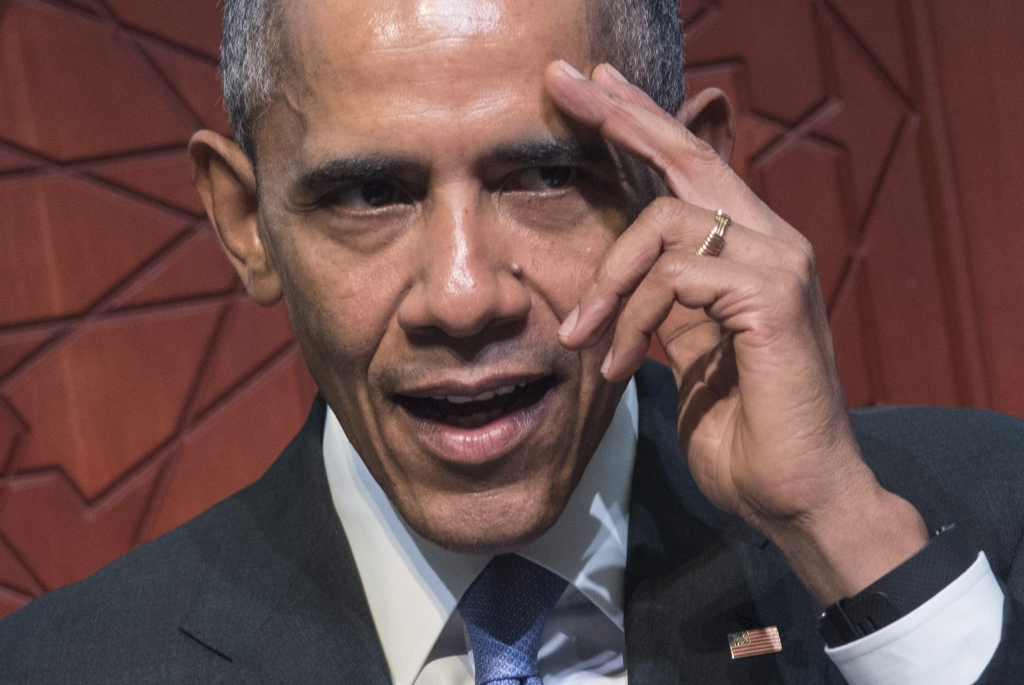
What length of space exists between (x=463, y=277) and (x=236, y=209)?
1.64 feet

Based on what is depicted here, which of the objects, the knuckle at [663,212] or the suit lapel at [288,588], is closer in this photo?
the knuckle at [663,212]

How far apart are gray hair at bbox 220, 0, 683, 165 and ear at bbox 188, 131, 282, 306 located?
0.04m

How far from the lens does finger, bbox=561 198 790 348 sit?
117 centimetres

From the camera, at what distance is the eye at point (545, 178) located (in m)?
1.24

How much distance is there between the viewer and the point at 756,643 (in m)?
1.32

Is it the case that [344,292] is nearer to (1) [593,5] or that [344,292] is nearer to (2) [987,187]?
(1) [593,5]

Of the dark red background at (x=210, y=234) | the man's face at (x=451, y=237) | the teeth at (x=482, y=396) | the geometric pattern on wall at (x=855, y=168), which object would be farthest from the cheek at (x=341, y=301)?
the geometric pattern on wall at (x=855, y=168)

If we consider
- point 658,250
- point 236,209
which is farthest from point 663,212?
point 236,209

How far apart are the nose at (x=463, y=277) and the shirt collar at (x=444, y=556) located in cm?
36

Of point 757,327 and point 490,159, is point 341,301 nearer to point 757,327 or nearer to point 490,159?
point 490,159

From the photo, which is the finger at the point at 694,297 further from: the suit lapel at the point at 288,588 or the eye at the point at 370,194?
the suit lapel at the point at 288,588

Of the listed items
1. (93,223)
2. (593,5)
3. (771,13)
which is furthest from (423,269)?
(771,13)

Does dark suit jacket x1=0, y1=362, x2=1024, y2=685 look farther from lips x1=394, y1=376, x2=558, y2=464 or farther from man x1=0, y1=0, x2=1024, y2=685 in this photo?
lips x1=394, y1=376, x2=558, y2=464

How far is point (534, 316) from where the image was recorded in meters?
1.21
